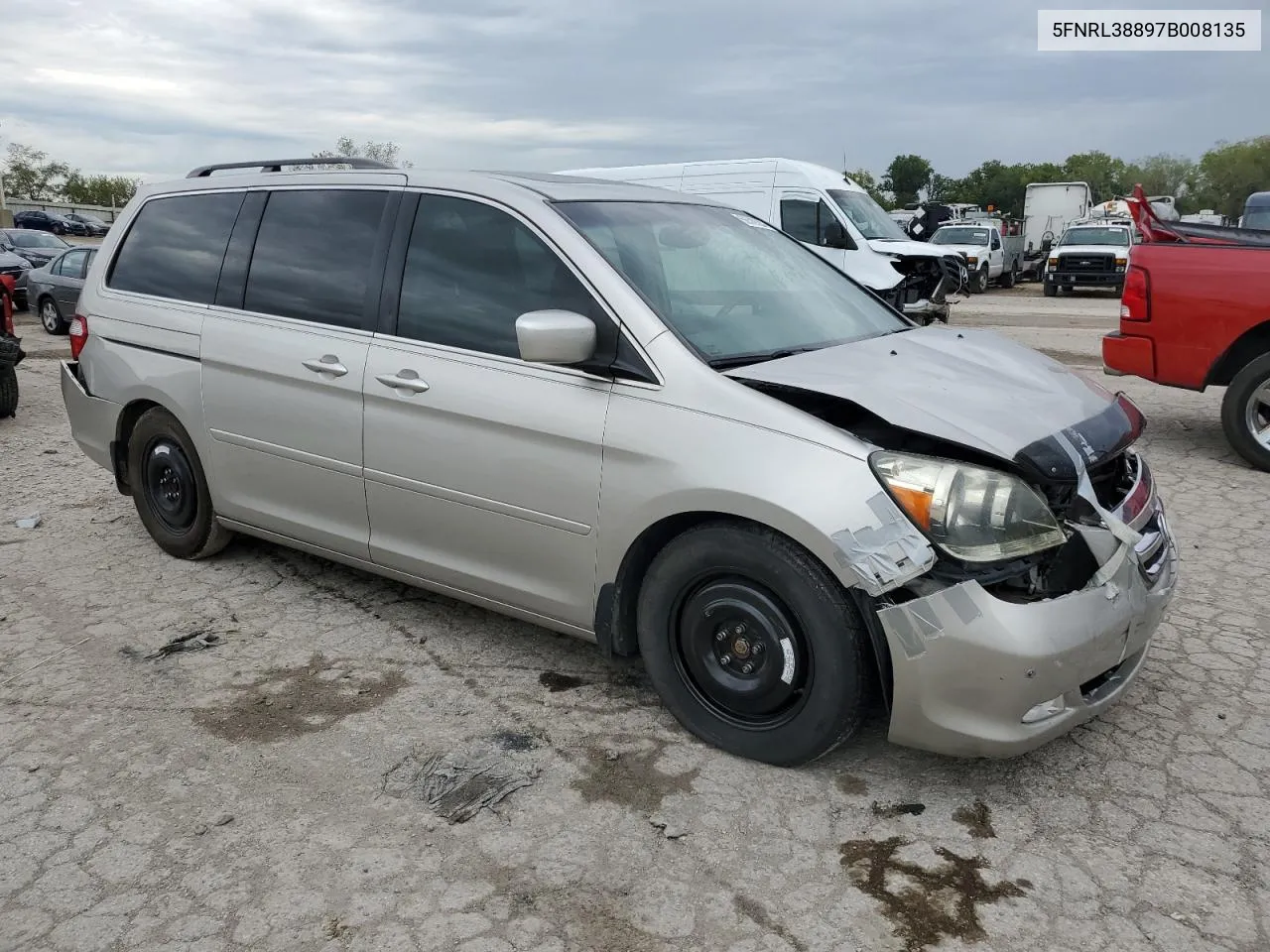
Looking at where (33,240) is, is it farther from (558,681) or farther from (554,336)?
(554,336)

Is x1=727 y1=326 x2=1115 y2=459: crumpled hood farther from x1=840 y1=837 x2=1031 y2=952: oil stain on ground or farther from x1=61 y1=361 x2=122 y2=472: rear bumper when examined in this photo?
x1=61 y1=361 x2=122 y2=472: rear bumper

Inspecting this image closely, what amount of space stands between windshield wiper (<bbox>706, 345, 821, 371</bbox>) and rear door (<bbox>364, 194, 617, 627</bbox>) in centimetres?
36

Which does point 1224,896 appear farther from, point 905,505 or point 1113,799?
point 905,505

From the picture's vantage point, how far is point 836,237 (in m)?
14.4

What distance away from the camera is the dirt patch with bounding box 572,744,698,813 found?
3.16 meters

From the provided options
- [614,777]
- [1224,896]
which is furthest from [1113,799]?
[614,777]

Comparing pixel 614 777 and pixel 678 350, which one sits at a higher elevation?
pixel 678 350

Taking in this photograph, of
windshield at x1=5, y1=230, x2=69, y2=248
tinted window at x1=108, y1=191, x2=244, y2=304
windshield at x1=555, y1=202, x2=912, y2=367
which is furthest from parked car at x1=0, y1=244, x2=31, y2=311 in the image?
windshield at x1=555, y1=202, x2=912, y2=367

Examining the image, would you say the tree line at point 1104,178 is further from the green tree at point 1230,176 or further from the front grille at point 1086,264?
the front grille at point 1086,264

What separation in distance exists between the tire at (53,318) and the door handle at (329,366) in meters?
13.7

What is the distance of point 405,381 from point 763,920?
226 centimetres

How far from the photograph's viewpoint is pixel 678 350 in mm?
3359

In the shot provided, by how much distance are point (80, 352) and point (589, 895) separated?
13.6 ft

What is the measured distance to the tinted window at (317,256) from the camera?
4184 millimetres
